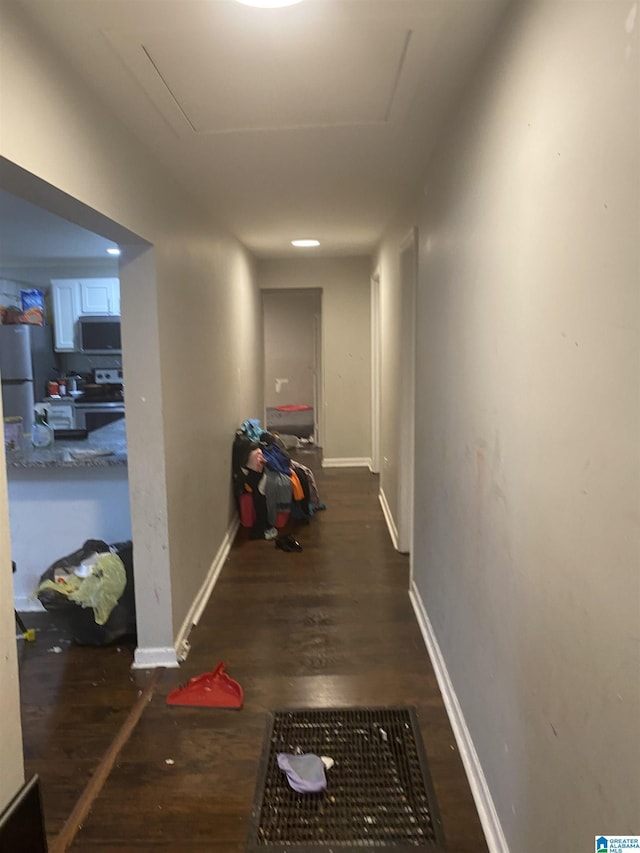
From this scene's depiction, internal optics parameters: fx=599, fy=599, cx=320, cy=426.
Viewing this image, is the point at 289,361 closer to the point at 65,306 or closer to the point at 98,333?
the point at 98,333

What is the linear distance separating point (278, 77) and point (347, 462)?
515 cm

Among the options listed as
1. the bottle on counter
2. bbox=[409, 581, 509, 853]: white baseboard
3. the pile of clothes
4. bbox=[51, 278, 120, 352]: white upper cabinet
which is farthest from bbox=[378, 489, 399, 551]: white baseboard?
bbox=[51, 278, 120, 352]: white upper cabinet

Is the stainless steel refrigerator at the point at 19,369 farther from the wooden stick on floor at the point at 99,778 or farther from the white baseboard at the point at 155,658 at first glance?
the wooden stick on floor at the point at 99,778

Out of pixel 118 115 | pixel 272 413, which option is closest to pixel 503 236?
pixel 118 115

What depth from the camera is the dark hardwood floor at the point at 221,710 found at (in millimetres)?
1854

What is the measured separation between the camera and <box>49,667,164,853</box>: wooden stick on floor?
1.78m

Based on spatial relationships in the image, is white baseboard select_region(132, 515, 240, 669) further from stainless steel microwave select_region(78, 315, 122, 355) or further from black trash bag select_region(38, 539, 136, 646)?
stainless steel microwave select_region(78, 315, 122, 355)

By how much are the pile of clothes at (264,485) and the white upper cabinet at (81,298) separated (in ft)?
7.10

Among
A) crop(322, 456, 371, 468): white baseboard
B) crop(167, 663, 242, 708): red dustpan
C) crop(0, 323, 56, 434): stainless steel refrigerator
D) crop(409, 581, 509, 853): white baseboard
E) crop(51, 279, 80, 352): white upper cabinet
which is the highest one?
crop(51, 279, 80, 352): white upper cabinet

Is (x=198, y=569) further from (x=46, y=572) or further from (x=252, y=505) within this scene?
(x=252, y=505)

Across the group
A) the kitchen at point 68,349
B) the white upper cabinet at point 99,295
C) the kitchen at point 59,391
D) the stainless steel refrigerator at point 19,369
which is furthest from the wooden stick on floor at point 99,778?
the white upper cabinet at point 99,295

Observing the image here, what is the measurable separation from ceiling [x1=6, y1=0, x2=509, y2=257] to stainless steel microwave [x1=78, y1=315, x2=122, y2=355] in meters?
3.12

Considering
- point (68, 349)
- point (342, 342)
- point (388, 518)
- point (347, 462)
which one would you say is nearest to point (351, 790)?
point (388, 518)

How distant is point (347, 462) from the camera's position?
6734 mm
